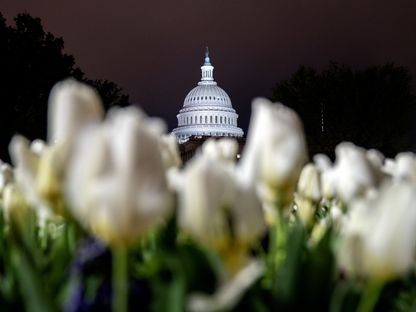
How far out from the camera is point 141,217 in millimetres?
1006

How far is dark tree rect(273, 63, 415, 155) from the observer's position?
4234 centimetres

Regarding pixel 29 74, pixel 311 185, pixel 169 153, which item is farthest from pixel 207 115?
pixel 169 153

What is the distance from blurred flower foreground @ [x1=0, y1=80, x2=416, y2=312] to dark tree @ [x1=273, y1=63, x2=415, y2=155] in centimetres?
4142

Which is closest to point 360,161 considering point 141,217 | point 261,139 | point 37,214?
point 261,139

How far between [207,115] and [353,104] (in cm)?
7121

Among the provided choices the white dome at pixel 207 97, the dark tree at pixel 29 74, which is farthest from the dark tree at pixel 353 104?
the white dome at pixel 207 97

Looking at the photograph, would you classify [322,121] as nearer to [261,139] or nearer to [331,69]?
[331,69]

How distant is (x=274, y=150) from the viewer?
130cm

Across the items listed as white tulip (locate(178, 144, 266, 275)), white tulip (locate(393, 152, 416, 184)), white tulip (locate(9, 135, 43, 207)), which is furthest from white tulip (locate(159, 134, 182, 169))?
white tulip (locate(178, 144, 266, 275))

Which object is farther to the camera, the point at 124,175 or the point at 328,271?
the point at 328,271

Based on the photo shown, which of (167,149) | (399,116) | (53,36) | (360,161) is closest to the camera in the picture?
(360,161)

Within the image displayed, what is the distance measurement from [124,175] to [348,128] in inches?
1732

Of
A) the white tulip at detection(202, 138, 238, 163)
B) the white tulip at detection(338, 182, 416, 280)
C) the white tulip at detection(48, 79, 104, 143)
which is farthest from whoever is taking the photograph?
the white tulip at detection(202, 138, 238, 163)

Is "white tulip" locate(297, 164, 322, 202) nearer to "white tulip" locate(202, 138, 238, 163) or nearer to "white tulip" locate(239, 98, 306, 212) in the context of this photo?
"white tulip" locate(202, 138, 238, 163)
